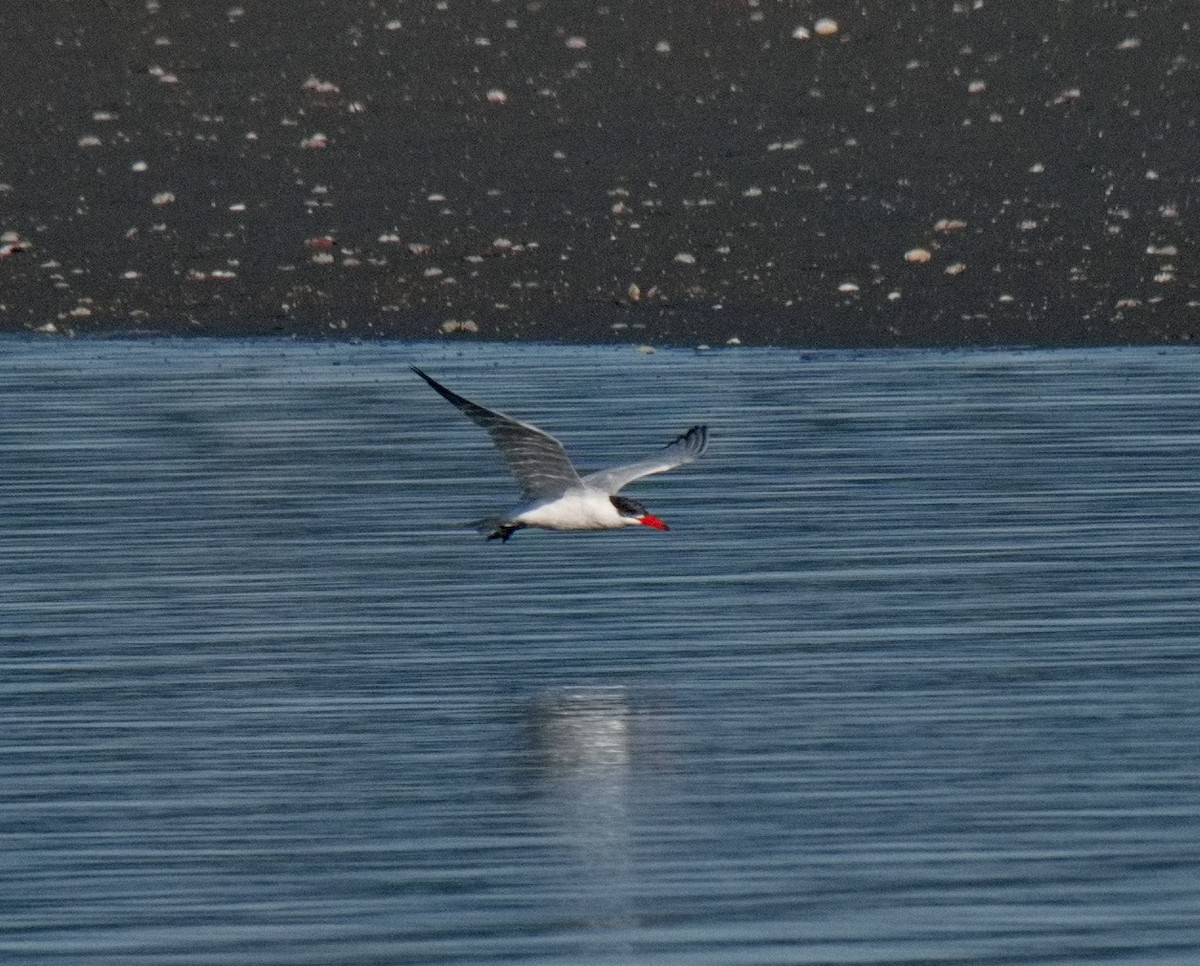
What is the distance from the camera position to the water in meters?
7.46

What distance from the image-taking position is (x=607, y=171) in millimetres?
24375

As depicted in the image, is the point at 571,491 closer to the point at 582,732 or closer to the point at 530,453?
the point at 530,453

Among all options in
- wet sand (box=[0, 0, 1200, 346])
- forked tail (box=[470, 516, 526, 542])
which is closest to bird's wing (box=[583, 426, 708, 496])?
forked tail (box=[470, 516, 526, 542])

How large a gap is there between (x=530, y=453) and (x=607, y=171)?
13298 mm

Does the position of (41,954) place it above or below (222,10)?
below

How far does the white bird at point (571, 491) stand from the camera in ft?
37.5

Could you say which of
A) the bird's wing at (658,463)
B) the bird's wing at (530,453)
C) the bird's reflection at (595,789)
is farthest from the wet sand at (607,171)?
the bird's reflection at (595,789)

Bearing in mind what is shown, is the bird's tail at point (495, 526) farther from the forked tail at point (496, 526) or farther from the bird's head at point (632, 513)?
the bird's head at point (632, 513)

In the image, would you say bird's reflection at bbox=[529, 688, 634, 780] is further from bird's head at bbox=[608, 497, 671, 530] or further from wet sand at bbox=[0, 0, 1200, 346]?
wet sand at bbox=[0, 0, 1200, 346]

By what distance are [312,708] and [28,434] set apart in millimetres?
7513

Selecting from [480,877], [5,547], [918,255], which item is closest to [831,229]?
[918,255]

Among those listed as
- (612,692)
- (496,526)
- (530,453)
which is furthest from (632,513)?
(612,692)

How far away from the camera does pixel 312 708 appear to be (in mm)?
9891

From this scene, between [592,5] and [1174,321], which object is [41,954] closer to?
[1174,321]
